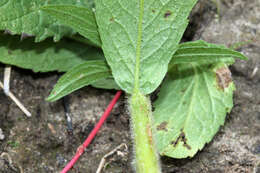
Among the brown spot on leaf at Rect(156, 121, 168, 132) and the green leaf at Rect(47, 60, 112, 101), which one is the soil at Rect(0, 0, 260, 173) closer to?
the brown spot on leaf at Rect(156, 121, 168, 132)

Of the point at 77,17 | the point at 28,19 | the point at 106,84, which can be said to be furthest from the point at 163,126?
the point at 28,19

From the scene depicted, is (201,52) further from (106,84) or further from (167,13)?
(106,84)

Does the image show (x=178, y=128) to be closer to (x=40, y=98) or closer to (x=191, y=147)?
(x=191, y=147)

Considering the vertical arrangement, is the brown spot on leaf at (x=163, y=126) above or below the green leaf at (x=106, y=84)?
below

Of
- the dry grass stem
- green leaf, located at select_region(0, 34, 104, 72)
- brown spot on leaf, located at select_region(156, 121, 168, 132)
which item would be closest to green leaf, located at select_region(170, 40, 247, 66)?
brown spot on leaf, located at select_region(156, 121, 168, 132)

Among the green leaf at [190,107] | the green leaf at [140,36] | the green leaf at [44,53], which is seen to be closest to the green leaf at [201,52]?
the green leaf at [140,36]

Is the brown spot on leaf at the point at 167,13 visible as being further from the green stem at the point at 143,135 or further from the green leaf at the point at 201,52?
the green stem at the point at 143,135

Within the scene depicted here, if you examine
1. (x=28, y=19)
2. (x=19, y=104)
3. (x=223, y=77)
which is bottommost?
(x=223, y=77)
